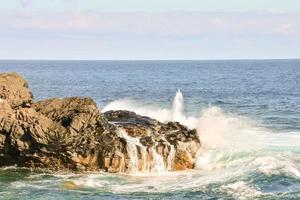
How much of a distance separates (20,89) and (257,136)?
60.6ft

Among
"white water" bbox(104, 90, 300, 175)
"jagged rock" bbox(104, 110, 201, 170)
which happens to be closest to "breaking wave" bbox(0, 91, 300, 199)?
"white water" bbox(104, 90, 300, 175)

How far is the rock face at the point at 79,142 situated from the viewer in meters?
34.8

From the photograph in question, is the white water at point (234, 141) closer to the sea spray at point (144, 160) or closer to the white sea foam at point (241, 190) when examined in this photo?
the sea spray at point (144, 160)

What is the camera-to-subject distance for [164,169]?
3562cm

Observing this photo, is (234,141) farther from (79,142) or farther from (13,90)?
(13,90)

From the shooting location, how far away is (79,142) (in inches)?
1385

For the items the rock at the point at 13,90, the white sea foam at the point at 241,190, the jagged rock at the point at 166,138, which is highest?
the rock at the point at 13,90

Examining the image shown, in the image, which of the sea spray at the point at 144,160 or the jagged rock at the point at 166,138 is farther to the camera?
the jagged rock at the point at 166,138

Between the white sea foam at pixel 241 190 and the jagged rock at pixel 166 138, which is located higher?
the jagged rock at pixel 166 138

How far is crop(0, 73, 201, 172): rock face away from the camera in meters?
34.8

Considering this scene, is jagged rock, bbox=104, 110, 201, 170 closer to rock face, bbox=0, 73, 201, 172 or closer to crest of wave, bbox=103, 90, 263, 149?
rock face, bbox=0, 73, 201, 172

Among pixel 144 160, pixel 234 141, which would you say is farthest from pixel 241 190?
pixel 234 141

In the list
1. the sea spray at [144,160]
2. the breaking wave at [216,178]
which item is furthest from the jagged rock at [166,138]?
the breaking wave at [216,178]

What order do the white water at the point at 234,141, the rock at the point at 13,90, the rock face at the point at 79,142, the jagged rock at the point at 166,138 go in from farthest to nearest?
the rock at the point at 13,90
the white water at the point at 234,141
the jagged rock at the point at 166,138
the rock face at the point at 79,142
